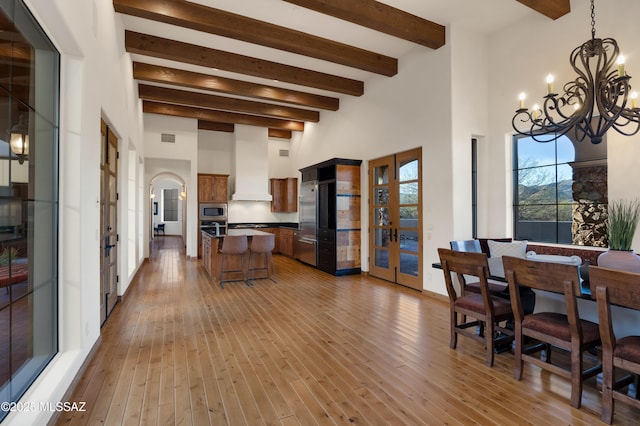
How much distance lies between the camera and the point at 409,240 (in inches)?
220

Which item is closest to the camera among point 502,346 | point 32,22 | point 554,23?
point 32,22

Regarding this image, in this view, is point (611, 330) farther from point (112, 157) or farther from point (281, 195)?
point (281, 195)

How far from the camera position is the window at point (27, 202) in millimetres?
1787

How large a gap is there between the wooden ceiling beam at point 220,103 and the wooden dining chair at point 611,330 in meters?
7.53

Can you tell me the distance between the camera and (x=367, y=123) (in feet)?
21.9

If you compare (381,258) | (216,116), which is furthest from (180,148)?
(381,258)

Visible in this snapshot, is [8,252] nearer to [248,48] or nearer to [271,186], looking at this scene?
[248,48]

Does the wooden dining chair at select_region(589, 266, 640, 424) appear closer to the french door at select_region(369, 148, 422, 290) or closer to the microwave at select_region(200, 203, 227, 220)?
the french door at select_region(369, 148, 422, 290)

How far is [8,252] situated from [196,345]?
1.86 m

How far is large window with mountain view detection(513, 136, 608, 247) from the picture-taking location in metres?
3.79

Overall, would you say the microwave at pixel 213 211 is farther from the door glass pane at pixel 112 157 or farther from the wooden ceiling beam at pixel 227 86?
the door glass pane at pixel 112 157

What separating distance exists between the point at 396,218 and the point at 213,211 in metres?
5.80

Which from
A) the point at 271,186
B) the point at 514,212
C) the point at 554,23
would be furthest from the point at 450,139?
the point at 271,186

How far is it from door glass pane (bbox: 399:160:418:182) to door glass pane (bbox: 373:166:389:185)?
422 mm
